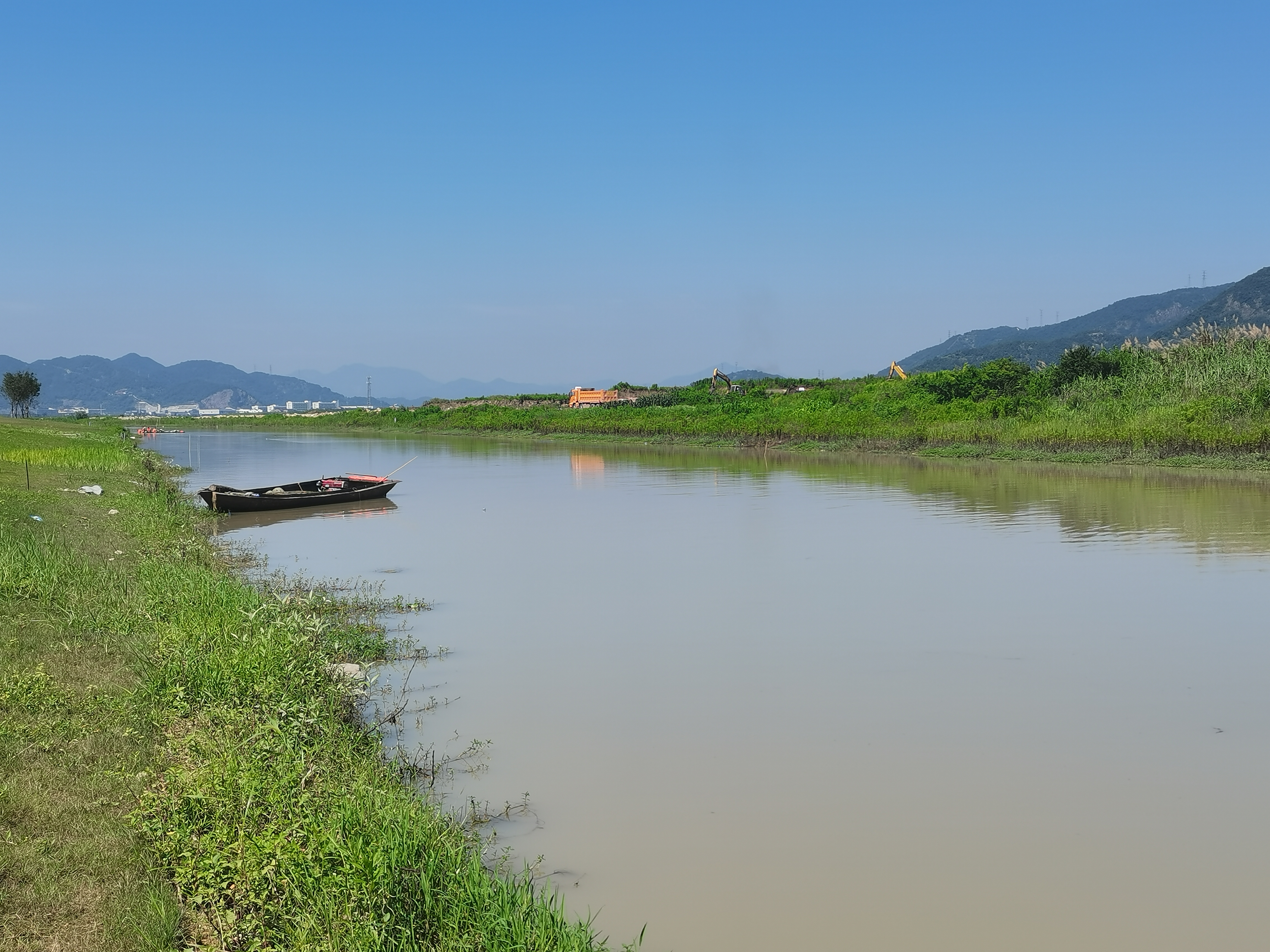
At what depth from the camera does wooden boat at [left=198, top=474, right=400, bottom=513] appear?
18141 mm

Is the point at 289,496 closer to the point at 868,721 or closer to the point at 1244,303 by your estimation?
the point at 868,721

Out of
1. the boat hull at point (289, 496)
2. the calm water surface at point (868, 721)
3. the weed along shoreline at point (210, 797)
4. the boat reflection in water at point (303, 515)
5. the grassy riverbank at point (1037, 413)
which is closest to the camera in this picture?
the weed along shoreline at point (210, 797)

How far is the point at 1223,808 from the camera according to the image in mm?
5484

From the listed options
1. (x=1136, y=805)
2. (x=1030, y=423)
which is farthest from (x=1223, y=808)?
(x=1030, y=423)

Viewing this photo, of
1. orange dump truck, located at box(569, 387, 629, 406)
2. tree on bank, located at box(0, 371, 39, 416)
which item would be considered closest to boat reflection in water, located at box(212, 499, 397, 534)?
orange dump truck, located at box(569, 387, 629, 406)

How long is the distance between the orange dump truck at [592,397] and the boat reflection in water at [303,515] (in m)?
42.8

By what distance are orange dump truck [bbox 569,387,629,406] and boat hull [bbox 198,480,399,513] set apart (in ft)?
138

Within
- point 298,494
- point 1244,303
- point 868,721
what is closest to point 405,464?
point 298,494

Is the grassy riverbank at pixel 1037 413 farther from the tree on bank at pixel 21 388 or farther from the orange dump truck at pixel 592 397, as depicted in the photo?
the tree on bank at pixel 21 388

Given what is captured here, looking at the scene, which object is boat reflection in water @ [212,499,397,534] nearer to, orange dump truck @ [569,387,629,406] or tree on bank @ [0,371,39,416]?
orange dump truck @ [569,387,629,406]

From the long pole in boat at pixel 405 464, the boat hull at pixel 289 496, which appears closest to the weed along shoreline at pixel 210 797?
the boat hull at pixel 289 496

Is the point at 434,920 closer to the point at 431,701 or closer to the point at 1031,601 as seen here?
the point at 431,701

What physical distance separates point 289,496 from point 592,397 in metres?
46.8

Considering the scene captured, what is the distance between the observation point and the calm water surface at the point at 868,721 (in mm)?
4629
